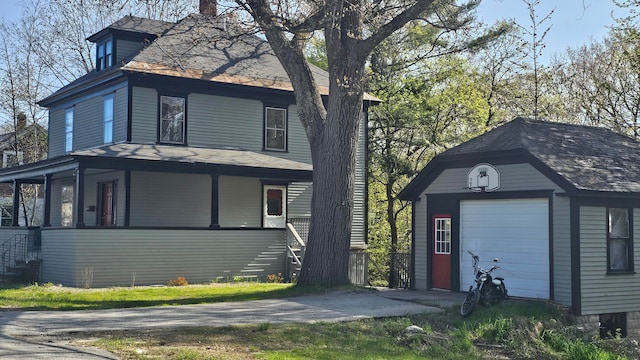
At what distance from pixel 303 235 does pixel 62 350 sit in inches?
582

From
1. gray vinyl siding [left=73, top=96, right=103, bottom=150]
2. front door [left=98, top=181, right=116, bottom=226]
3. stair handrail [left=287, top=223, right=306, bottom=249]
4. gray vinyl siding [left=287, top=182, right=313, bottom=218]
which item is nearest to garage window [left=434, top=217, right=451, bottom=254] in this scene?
stair handrail [left=287, top=223, right=306, bottom=249]

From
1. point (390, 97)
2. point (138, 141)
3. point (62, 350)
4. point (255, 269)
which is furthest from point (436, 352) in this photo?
point (390, 97)

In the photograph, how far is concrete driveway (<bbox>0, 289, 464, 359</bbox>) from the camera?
1040 cm

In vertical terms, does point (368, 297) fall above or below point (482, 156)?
below

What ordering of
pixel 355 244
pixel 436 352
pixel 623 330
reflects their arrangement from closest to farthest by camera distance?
pixel 436 352
pixel 623 330
pixel 355 244

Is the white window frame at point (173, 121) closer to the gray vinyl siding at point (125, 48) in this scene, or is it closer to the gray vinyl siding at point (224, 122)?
the gray vinyl siding at point (224, 122)

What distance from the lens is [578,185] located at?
16.1 metres

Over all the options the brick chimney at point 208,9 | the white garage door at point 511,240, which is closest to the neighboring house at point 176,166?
the brick chimney at point 208,9

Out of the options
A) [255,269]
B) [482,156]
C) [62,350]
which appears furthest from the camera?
[255,269]

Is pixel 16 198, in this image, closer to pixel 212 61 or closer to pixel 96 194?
pixel 96 194

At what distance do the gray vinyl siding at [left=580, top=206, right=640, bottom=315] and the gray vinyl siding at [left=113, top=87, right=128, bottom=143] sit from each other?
551 inches

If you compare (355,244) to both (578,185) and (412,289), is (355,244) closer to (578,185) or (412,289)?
(412,289)

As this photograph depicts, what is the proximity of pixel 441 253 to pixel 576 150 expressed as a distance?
14.3ft

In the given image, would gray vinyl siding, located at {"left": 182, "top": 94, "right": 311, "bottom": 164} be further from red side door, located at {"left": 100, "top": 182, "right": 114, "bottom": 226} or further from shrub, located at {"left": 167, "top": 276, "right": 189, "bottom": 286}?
shrub, located at {"left": 167, "top": 276, "right": 189, "bottom": 286}
